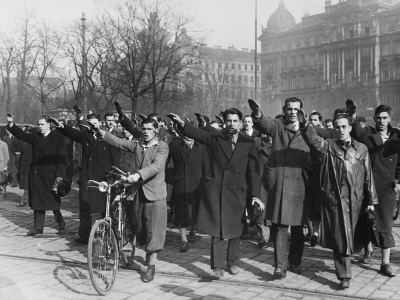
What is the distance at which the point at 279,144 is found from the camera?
7082 millimetres

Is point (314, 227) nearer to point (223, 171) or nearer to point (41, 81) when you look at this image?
point (223, 171)

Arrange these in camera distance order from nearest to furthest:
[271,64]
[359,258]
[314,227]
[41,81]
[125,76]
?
1. [359,258]
2. [314,227]
3. [125,76]
4. [41,81]
5. [271,64]

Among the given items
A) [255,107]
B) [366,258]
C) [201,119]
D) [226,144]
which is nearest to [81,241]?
[201,119]

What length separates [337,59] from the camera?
81250 mm

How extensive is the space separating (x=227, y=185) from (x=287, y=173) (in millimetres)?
779

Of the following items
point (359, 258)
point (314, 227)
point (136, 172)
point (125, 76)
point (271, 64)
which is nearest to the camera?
point (136, 172)

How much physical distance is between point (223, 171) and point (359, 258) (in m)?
2.41

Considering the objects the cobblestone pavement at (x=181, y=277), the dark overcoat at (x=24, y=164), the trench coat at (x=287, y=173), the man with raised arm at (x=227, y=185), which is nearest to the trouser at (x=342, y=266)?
the cobblestone pavement at (x=181, y=277)

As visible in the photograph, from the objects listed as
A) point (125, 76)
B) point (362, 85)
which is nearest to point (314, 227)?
point (125, 76)

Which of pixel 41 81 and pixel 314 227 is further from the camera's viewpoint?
pixel 41 81

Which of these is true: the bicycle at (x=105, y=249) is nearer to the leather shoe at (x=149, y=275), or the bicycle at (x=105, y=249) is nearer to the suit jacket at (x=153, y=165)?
the suit jacket at (x=153, y=165)

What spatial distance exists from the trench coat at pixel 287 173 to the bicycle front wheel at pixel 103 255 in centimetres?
199

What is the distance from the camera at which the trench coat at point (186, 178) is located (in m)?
9.29

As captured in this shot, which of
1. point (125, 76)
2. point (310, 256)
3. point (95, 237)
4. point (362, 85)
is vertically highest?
point (362, 85)
